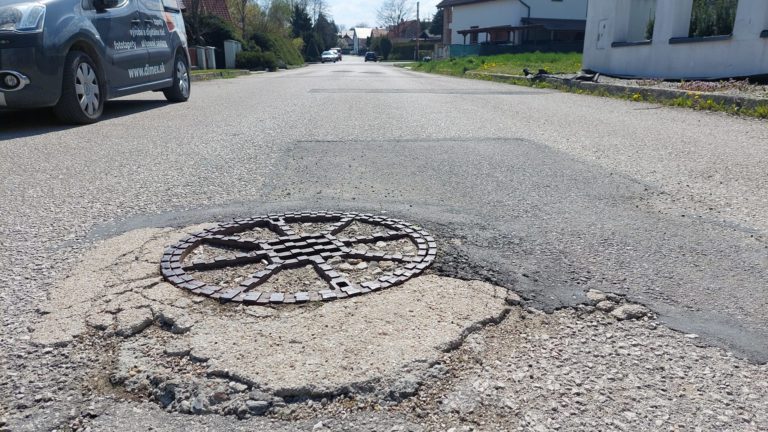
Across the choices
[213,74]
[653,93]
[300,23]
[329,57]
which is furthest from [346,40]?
[653,93]

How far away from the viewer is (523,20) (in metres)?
53.4

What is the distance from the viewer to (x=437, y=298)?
261 cm

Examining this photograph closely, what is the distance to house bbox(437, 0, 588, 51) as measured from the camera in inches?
2101

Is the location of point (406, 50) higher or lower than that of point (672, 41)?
higher

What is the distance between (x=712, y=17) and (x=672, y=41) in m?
0.96

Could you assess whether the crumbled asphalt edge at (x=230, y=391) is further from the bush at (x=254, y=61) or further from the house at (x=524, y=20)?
the house at (x=524, y=20)

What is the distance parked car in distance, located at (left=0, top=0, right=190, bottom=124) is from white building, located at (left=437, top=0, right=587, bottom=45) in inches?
1856

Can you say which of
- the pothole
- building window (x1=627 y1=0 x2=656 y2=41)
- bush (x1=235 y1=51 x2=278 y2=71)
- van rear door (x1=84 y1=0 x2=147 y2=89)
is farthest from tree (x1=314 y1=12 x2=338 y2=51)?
the pothole

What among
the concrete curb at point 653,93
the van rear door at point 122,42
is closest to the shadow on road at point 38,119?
the van rear door at point 122,42

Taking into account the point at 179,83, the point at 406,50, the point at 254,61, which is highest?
the point at 406,50

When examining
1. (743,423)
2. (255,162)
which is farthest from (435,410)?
(255,162)

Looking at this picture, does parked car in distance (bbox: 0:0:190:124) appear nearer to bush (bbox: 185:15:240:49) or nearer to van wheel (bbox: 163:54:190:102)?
van wheel (bbox: 163:54:190:102)

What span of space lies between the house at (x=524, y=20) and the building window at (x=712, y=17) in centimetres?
3911

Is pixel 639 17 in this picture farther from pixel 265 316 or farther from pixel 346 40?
pixel 346 40
